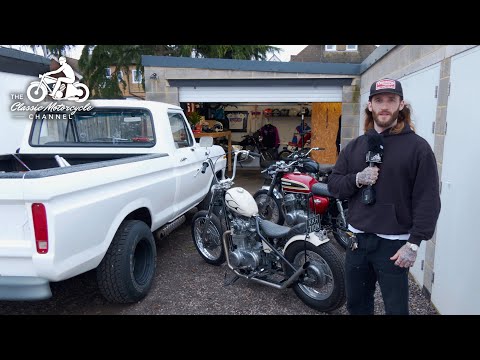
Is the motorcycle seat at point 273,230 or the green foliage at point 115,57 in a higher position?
the green foliage at point 115,57

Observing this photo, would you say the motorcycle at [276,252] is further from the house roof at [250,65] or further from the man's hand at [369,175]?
the house roof at [250,65]

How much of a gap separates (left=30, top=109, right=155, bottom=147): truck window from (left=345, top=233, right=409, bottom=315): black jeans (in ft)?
9.54

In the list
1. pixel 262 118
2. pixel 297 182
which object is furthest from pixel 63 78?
pixel 262 118

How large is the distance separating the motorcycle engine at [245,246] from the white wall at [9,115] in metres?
5.70

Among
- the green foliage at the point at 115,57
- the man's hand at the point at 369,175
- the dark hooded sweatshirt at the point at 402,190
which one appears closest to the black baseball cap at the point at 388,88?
the dark hooded sweatshirt at the point at 402,190

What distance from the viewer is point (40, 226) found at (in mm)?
2309

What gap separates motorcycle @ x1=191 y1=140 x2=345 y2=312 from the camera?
309 cm

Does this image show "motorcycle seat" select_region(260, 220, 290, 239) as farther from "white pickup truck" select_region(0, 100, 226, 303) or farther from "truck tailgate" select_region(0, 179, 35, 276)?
"truck tailgate" select_region(0, 179, 35, 276)

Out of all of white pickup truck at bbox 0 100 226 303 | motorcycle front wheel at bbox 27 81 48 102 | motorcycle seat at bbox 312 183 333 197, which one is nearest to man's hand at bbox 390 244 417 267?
white pickup truck at bbox 0 100 226 303

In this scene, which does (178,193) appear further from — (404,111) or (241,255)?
(404,111)

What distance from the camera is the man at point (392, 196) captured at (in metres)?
2.00

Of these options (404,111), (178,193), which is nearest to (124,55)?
(178,193)

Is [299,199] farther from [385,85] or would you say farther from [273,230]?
[385,85]

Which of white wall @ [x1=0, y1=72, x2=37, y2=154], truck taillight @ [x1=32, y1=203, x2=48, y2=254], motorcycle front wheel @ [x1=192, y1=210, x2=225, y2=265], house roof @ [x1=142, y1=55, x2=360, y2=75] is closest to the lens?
truck taillight @ [x1=32, y1=203, x2=48, y2=254]
